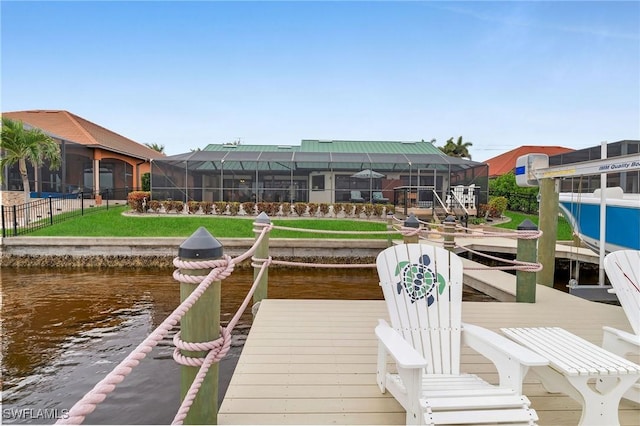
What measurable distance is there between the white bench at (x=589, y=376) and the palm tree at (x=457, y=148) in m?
38.8

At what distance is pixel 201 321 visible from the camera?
147cm

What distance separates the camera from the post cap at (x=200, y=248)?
1.44 metres

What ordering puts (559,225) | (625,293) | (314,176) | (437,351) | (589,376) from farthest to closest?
(314,176), (559,225), (625,293), (437,351), (589,376)

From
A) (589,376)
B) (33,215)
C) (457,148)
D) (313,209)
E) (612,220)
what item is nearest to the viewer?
(589,376)

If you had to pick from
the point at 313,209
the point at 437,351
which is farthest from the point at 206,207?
the point at 437,351

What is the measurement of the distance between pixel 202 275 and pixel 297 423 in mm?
1021

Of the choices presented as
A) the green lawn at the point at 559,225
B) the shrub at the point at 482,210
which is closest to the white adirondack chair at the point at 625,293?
the green lawn at the point at 559,225

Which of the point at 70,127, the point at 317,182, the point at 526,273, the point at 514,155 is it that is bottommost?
the point at 526,273

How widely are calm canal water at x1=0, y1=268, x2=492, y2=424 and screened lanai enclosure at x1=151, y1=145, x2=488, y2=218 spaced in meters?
7.80

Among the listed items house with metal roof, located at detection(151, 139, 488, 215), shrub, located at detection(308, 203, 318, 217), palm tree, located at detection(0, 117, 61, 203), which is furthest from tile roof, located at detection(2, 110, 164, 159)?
shrub, located at detection(308, 203, 318, 217)

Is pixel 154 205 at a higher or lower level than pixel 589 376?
higher

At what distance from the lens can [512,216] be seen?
17.3 metres

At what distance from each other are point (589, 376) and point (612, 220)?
6342mm

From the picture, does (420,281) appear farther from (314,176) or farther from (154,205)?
(314,176)
